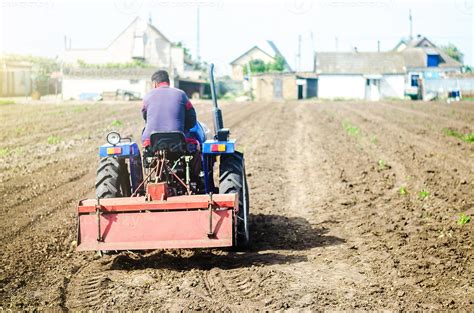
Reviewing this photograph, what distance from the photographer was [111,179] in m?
6.98

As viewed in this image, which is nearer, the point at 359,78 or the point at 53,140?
the point at 53,140

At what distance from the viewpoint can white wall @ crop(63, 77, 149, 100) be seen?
57875mm

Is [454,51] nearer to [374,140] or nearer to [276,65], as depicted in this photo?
[276,65]

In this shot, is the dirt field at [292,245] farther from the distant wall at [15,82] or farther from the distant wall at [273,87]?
the distant wall at [273,87]

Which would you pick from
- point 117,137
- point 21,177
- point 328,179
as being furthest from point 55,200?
Answer: point 328,179

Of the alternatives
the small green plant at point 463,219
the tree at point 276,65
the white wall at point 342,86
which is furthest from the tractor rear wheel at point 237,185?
the tree at point 276,65

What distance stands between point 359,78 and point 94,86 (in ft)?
74.2

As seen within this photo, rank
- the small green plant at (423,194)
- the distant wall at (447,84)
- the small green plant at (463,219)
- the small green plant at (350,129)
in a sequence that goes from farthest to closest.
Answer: the distant wall at (447,84) < the small green plant at (350,129) < the small green plant at (423,194) < the small green plant at (463,219)

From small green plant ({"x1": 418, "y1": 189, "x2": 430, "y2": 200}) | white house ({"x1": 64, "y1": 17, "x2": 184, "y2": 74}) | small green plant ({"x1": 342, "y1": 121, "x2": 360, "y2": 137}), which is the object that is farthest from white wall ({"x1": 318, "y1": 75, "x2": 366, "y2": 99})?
small green plant ({"x1": 418, "y1": 189, "x2": 430, "y2": 200})

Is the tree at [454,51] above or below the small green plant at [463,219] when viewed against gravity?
above

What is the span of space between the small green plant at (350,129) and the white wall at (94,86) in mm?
36573

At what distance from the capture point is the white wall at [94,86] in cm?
5788

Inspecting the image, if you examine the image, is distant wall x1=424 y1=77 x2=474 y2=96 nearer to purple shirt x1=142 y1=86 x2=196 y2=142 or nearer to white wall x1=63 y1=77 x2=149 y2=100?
white wall x1=63 y1=77 x2=149 y2=100

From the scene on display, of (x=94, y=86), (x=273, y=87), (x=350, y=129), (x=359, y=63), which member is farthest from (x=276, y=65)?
(x=350, y=129)
